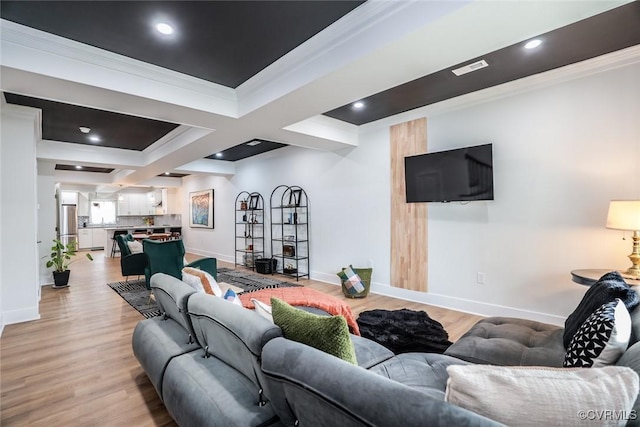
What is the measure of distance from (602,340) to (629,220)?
6.34 ft

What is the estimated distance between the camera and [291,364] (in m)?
1.03

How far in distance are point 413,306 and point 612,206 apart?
2395mm

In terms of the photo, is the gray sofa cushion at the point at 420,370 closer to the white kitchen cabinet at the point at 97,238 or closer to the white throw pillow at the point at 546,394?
the white throw pillow at the point at 546,394

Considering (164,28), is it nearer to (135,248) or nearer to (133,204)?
(135,248)

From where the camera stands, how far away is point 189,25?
234 centimetres

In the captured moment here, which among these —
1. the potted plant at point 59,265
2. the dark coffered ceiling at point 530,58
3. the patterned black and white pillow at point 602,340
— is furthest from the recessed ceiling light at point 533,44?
the potted plant at point 59,265

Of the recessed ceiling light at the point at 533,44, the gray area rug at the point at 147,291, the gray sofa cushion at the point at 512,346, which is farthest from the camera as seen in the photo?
the gray area rug at the point at 147,291

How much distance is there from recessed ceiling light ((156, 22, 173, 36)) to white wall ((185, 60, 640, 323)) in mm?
3148

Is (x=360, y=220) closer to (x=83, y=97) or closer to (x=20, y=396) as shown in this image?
(x=83, y=97)

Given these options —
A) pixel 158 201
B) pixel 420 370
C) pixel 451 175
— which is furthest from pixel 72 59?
pixel 158 201

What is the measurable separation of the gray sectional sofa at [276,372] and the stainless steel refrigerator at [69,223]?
11429 mm

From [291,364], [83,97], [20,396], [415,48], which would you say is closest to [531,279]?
[415,48]

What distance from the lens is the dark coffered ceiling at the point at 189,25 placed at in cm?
213

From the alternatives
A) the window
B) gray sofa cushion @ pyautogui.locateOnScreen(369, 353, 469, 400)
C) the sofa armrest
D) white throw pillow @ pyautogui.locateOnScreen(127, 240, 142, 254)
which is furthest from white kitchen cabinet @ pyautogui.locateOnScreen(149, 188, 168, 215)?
gray sofa cushion @ pyautogui.locateOnScreen(369, 353, 469, 400)
